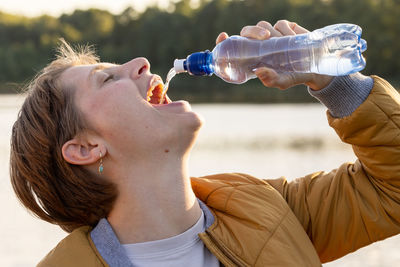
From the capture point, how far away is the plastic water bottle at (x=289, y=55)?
2676 millimetres

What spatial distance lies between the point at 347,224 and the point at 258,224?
1.26 feet

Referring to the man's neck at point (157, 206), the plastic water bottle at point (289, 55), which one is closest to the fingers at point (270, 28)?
the plastic water bottle at point (289, 55)

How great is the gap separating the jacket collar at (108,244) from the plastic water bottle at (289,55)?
706mm

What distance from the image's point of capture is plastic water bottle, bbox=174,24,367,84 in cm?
268

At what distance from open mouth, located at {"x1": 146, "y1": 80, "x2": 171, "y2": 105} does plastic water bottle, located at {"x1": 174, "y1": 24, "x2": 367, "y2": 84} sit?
111mm

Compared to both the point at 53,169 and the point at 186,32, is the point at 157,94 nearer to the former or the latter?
the point at 53,169

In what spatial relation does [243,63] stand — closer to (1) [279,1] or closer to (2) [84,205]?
(2) [84,205]

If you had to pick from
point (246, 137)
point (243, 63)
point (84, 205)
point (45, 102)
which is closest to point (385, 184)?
point (243, 63)

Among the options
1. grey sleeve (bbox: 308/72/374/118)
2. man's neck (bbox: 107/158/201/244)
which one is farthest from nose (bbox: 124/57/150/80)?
grey sleeve (bbox: 308/72/374/118)

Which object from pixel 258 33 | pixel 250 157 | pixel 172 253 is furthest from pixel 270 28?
pixel 250 157

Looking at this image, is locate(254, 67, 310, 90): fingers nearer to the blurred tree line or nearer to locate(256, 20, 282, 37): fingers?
locate(256, 20, 282, 37): fingers

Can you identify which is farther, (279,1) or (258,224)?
(279,1)

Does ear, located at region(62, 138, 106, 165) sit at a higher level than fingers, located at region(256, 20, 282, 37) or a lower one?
lower

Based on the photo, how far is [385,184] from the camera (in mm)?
2561
